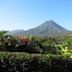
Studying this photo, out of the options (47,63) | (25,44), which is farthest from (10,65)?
(25,44)

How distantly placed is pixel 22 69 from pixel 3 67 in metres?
0.62

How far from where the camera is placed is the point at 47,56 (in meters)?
9.80

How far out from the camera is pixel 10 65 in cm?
940

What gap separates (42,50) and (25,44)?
805 mm

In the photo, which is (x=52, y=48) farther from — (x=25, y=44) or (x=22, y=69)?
(x=22, y=69)

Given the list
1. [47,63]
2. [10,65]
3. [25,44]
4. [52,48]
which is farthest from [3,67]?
[52,48]

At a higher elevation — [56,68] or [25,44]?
[25,44]

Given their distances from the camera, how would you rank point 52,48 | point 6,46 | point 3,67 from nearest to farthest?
point 3,67, point 6,46, point 52,48

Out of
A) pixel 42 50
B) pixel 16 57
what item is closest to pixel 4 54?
pixel 16 57

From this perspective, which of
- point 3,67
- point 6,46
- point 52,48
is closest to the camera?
point 3,67

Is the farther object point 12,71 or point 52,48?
point 52,48

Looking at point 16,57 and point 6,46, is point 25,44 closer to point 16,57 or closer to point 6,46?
point 6,46

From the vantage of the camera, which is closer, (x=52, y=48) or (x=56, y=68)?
(x=56, y=68)

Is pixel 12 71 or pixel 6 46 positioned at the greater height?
pixel 6 46
